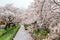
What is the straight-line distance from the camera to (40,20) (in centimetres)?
351

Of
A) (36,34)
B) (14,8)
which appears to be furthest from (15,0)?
(36,34)

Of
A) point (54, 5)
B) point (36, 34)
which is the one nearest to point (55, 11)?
point (54, 5)

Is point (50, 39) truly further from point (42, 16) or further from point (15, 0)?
Result: point (15, 0)

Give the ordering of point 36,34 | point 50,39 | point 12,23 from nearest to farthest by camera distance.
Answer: point 50,39 < point 36,34 < point 12,23

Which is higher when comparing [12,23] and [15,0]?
[15,0]

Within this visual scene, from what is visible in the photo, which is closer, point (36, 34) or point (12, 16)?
point (36, 34)

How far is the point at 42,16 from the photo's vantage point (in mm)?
3369

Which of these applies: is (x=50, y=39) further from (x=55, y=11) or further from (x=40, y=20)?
(x=40, y=20)

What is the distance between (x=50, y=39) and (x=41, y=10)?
38.2 inches

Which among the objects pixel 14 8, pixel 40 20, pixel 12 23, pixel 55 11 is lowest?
pixel 12 23

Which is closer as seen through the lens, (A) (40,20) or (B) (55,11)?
(B) (55,11)

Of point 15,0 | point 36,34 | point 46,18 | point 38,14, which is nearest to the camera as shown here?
point 46,18

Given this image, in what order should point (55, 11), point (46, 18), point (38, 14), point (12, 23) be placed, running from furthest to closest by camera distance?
point (12, 23), point (38, 14), point (46, 18), point (55, 11)

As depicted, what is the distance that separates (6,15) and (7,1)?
67 cm
